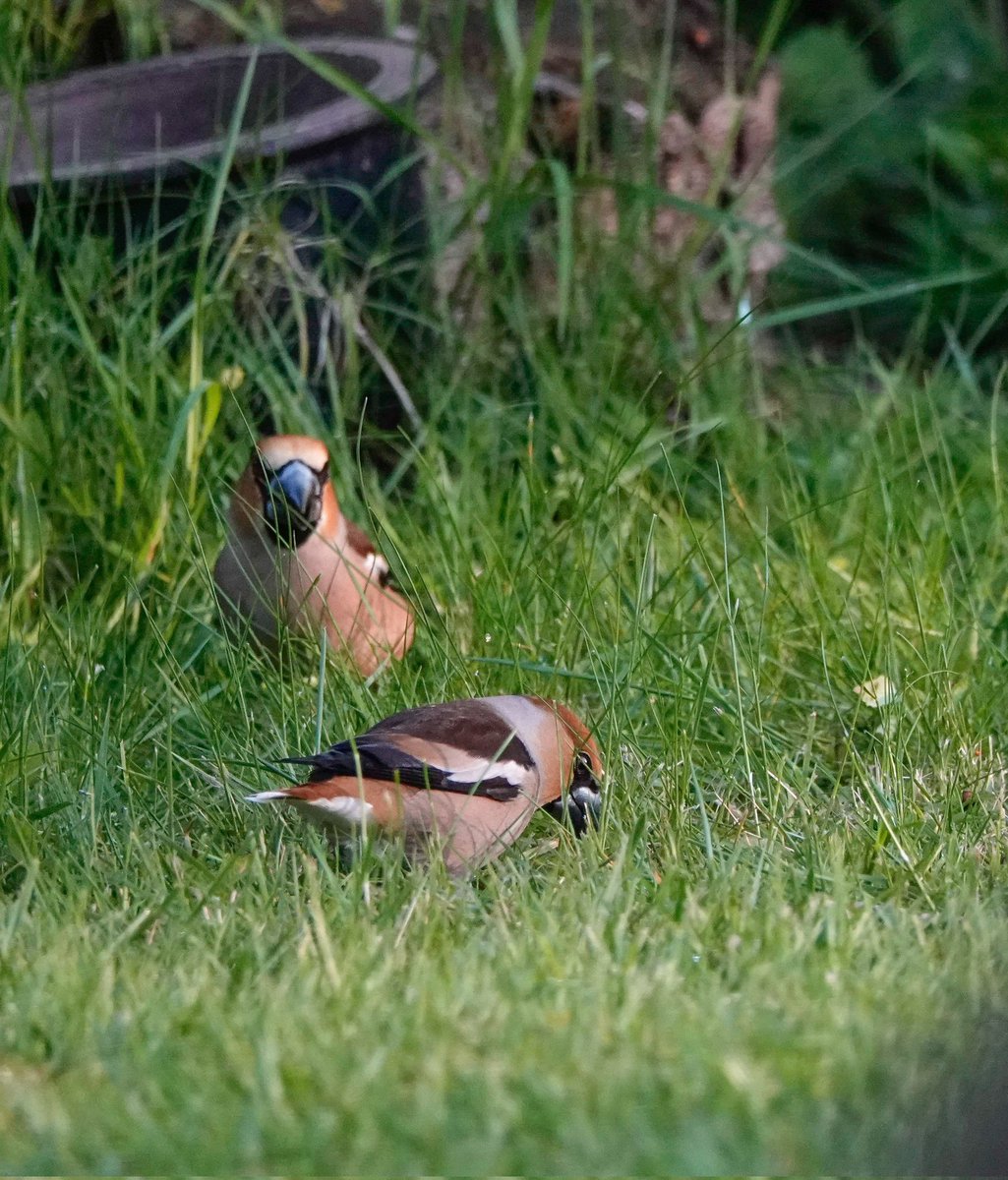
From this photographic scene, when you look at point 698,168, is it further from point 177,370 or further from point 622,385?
point 177,370

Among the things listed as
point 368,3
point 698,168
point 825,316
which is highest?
point 368,3

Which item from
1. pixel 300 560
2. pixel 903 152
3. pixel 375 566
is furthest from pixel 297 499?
pixel 903 152

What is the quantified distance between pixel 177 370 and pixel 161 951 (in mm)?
2500

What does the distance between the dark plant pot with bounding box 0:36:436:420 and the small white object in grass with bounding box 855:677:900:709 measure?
2336 mm

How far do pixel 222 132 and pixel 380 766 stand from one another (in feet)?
10.2

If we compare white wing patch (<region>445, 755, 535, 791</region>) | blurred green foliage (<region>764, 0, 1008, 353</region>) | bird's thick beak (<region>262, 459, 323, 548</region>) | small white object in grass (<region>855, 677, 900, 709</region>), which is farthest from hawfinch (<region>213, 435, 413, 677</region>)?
blurred green foliage (<region>764, 0, 1008, 353</region>)

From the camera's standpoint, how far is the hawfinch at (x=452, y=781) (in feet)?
9.68

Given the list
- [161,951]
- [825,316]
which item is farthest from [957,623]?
[825,316]

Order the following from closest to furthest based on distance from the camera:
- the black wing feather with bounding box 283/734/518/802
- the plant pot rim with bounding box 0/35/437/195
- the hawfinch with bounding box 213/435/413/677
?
the black wing feather with bounding box 283/734/518/802 < the hawfinch with bounding box 213/435/413/677 < the plant pot rim with bounding box 0/35/437/195

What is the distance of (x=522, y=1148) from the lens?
194 cm

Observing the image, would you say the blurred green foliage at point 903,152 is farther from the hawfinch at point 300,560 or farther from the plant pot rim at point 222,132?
the hawfinch at point 300,560

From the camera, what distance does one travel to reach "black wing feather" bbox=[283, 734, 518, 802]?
2939mm

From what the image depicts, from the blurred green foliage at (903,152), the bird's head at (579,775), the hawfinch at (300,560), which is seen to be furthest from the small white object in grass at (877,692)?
the blurred green foliage at (903,152)

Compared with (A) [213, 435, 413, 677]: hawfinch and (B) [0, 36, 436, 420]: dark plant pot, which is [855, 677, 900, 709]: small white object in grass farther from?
(B) [0, 36, 436, 420]: dark plant pot
